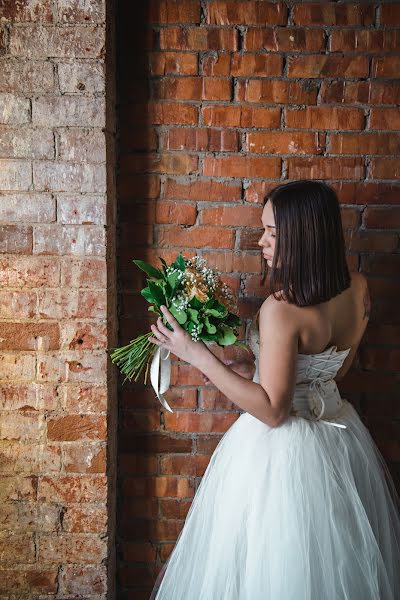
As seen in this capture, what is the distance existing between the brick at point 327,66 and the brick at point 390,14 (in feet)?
0.52

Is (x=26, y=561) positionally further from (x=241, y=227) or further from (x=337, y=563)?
(x=241, y=227)

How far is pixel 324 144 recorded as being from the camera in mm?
2062

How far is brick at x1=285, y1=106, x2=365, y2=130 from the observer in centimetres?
205

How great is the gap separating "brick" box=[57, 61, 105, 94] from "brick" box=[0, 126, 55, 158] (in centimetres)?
18

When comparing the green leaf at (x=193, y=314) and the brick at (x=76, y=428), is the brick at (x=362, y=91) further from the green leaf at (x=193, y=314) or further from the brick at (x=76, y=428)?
the brick at (x=76, y=428)

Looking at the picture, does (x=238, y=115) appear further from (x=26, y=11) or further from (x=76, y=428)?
(x=76, y=428)

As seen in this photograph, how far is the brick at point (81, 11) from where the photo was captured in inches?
71.1

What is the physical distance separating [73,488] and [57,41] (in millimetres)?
1725

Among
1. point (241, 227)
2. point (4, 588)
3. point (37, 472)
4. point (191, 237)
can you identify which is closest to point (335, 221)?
point (241, 227)

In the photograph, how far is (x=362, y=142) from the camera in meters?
2.07

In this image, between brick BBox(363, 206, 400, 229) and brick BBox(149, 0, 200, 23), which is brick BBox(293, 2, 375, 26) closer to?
brick BBox(149, 0, 200, 23)

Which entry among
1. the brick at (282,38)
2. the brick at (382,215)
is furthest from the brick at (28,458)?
the brick at (282,38)

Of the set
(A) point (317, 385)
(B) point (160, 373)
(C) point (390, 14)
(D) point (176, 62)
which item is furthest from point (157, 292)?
(C) point (390, 14)

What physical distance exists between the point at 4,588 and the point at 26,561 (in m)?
0.15
